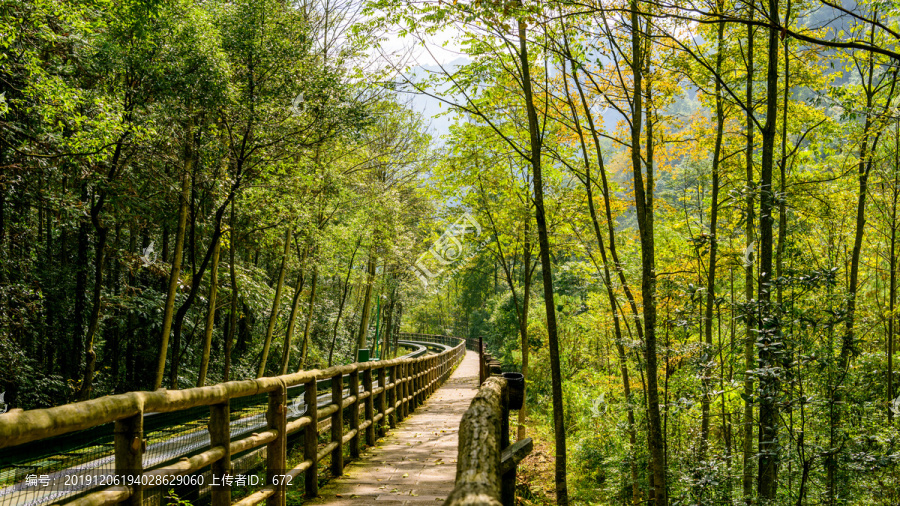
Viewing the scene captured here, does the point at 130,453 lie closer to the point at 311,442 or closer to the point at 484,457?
the point at 484,457

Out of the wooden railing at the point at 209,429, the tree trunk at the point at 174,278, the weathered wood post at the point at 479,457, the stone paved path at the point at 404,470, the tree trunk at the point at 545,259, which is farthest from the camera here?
the tree trunk at the point at 174,278

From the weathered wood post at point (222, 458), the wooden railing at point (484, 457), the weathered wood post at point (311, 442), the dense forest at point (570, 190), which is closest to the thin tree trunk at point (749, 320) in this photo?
the dense forest at point (570, 190)

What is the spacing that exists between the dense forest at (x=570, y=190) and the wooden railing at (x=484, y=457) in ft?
6.65

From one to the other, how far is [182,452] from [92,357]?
5838 millimetres

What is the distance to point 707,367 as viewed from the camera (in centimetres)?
429

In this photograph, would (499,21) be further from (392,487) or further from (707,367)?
(392,487)

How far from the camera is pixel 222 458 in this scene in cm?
283

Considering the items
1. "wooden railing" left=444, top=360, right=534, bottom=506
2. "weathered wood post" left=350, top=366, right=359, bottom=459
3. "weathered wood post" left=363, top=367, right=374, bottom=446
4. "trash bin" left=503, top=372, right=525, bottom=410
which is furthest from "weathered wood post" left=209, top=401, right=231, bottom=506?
"weathered wood post" left=363, top=367, right=374, bottom=446

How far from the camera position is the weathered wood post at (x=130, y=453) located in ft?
6.64

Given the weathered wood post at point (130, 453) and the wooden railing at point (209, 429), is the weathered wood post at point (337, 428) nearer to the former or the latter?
the wooden railing at point (209, 429)

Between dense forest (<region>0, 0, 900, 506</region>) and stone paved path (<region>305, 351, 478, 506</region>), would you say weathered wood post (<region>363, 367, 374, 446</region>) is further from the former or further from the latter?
dense forest (<region>0, 0, 900, 506</region>)

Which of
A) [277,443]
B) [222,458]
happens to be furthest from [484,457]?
[277,443]

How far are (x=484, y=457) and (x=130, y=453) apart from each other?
148cm

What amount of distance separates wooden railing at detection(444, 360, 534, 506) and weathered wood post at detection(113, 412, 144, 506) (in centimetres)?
134
